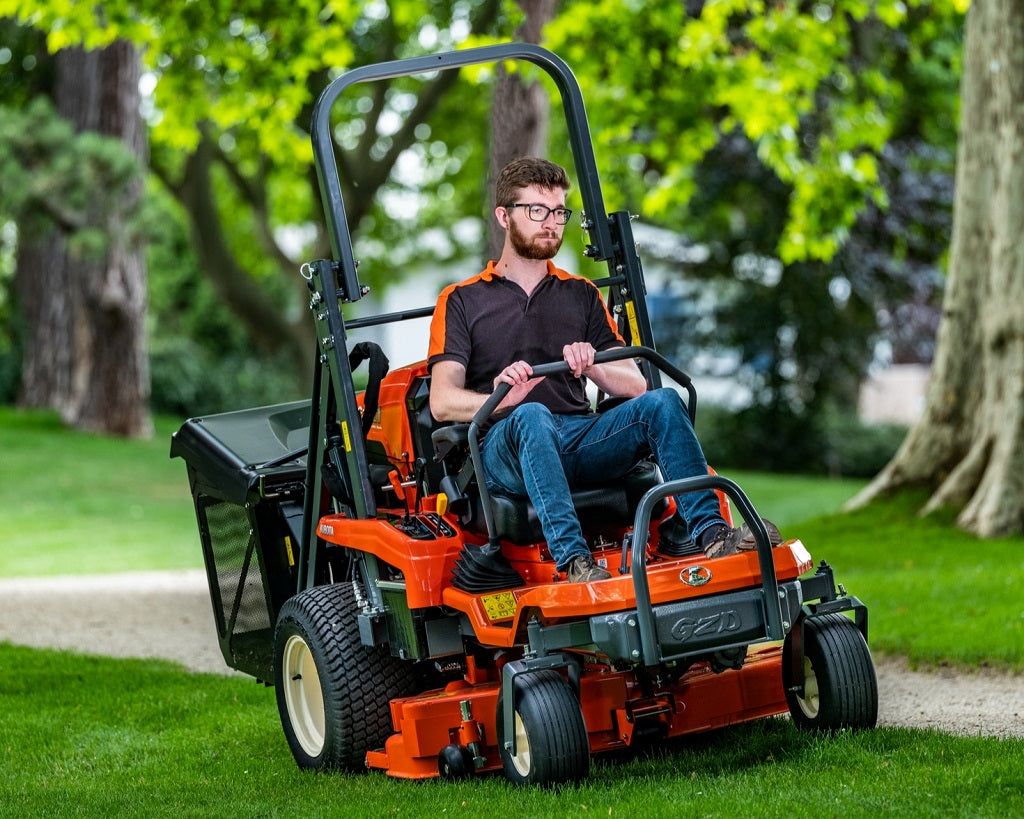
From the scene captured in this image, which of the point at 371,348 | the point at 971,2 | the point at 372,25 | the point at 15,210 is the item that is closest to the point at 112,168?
the point at 15,210

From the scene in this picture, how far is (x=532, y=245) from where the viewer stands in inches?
205

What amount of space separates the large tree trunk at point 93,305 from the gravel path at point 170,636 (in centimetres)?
811

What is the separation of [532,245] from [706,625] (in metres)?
1.42

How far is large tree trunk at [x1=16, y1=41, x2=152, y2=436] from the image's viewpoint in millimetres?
20062

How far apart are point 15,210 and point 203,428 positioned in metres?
11.3

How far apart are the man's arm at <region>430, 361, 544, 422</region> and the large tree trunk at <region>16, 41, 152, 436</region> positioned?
14057 mm

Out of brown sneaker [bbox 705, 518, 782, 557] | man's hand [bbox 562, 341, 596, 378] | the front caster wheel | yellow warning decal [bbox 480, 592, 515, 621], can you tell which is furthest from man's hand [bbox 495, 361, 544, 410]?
the front caster wheel

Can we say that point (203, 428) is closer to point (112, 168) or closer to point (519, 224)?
point (519, 224)

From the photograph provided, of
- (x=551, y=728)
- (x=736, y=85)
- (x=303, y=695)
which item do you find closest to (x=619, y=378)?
(x=551, y=728)

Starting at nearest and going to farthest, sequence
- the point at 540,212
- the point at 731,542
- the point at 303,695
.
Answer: the point at 731,542 < the point at 540,212 < the point at 303,695

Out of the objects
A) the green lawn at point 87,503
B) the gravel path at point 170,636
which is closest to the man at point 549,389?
the gravel path at point 170,636

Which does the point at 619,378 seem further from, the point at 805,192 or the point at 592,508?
the point at 805,192

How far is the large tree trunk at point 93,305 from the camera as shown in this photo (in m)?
20.1

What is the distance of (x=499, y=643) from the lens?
4.73 m
